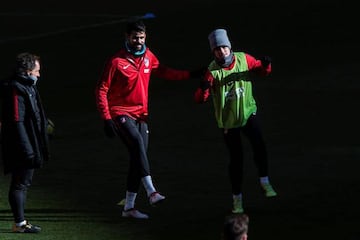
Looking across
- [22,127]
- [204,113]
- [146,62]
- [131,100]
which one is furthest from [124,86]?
[204,113]

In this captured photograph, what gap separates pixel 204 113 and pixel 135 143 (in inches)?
271

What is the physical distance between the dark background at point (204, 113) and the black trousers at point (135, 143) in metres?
0.44

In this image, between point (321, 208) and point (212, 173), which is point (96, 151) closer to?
point (212, 173)

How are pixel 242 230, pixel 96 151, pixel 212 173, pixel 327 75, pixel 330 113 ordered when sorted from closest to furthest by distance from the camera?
1. pixel 242 230
2. pixel 212 173
3. pixel 96 151
4. pixel 330 113
5. pixel 327 75

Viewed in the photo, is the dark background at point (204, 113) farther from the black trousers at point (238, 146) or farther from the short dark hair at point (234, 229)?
the short dark hair at point (234, 229)

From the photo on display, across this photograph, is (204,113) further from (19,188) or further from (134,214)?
(19,188)

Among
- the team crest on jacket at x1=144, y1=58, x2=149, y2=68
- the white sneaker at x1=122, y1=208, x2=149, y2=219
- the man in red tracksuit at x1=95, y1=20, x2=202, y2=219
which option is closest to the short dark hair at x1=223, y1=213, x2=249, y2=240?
the man in red tracksuit at x1=95, y1=20, x2=202, y2=219

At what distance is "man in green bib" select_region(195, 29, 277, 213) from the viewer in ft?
43.7

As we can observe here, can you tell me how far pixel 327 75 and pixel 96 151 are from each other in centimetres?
645

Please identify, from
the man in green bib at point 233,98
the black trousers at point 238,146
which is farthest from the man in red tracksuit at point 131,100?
the black trousers at point 238,146

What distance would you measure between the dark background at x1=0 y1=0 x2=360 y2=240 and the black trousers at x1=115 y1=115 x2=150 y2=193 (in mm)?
443

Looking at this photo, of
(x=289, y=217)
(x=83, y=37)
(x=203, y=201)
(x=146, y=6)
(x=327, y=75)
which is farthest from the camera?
(x=146, y=6)

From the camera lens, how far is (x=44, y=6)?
1310 inches

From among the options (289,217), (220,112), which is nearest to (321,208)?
(289,217)
